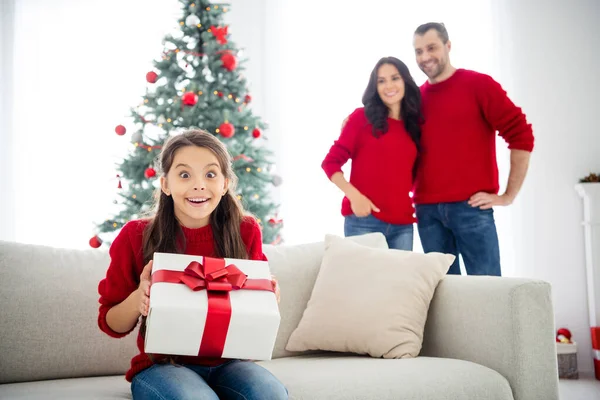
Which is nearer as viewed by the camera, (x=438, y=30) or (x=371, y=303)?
(x=371, y=303)

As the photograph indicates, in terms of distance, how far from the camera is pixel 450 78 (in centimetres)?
288

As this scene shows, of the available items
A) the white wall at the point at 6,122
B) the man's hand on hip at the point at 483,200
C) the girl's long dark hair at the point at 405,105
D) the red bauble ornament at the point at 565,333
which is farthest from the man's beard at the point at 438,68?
the white wall at the point at 6,122

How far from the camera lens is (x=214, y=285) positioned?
137 centimetres

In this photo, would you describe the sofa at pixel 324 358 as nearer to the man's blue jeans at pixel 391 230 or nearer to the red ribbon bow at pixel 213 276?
the red ribbon bow at pixel 213 276

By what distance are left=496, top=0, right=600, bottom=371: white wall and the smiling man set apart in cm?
154

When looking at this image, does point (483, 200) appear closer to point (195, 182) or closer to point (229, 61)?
point (195, 182)

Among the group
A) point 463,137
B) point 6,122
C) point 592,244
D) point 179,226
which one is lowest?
point 592,244

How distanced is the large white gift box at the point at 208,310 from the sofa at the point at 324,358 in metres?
0.31

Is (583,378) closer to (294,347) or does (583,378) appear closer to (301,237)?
(301,237)

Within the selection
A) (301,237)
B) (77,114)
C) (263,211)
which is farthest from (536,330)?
(77,114)

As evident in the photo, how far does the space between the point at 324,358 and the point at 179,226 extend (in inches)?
26.4

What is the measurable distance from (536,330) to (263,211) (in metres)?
2.33

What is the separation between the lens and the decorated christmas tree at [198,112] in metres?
3.80

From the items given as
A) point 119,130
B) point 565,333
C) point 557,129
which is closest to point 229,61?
point 119,130
